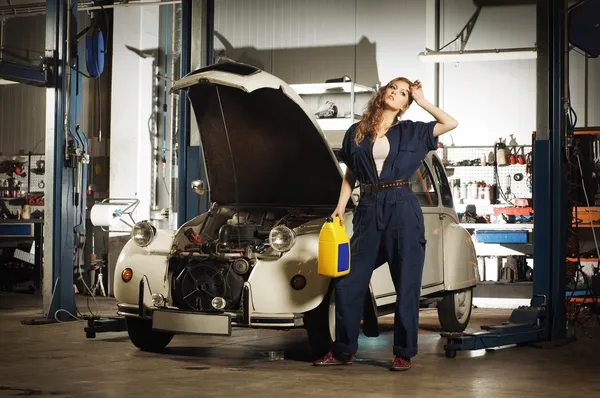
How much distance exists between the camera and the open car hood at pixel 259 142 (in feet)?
20.9

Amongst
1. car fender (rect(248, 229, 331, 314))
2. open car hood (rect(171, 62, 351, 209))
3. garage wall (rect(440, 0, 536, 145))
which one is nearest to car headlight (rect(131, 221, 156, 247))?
open car hood (rect(171, 62, 351, 209))

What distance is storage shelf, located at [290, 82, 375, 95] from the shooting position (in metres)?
12.3

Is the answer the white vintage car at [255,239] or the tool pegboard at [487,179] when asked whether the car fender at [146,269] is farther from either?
the tool pegboard at [487,179]

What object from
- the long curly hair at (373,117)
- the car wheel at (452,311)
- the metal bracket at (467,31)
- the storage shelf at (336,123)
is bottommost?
the car wheel at (452,311)

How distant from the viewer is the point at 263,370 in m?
6.04

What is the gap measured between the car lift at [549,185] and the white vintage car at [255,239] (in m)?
0.64

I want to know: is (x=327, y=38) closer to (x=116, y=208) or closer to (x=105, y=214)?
(x=116, y=208)

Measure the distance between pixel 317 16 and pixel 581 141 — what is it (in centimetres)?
421

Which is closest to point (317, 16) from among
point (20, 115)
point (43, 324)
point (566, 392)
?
point (20, 115)

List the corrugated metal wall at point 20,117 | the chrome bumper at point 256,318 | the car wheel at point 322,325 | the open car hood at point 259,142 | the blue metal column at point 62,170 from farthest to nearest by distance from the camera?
the corrugated metal wall at point 20,117 < the blue metal column at point 62,170 < the open car hood at point 259,142 < the car wheel at point 322,325 < the chrome bumper at point 256,318

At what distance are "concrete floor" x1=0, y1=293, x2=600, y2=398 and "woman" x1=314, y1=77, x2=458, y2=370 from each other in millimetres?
281

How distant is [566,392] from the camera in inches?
209

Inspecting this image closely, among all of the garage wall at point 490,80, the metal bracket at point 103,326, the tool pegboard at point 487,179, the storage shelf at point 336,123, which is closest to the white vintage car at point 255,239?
the metal bracket at point 103,326

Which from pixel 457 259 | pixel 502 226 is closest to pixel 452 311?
pixel 457 259
